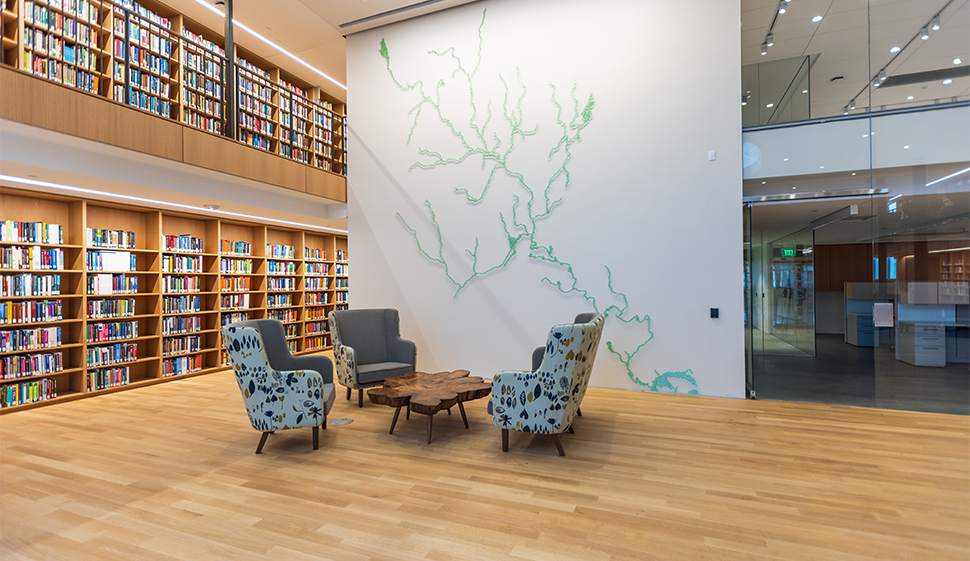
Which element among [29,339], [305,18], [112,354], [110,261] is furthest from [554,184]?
[29,339]

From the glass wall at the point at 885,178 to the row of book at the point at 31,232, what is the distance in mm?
8326

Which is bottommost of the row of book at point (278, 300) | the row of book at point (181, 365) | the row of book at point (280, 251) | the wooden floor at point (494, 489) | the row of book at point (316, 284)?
the wooden floor at point (494, 489)

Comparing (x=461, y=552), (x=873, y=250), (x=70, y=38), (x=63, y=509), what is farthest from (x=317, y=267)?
(x=873, y=250)

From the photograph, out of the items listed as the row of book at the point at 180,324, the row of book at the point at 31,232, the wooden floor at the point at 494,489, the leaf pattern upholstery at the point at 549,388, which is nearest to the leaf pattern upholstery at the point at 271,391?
the wooden floor at the point at 494,489

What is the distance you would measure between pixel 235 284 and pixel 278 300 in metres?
0.92

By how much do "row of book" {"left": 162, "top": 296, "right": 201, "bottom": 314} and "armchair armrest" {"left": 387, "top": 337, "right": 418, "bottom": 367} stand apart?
144 inches

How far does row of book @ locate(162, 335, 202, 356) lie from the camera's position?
7.06 meters

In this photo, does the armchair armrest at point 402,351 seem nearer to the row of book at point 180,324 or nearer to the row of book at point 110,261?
the row of book at point 180,324

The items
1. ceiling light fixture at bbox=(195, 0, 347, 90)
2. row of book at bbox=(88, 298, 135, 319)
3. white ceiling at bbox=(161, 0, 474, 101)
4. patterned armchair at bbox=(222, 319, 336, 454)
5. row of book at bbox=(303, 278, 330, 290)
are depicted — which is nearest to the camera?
patterned armchair at bbox=(222, 319, 336, 454)

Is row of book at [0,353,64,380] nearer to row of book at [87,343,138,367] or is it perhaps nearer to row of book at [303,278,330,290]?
row of book at [87,343,138,367]

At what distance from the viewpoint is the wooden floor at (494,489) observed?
8.11 feet

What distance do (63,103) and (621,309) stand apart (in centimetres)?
593

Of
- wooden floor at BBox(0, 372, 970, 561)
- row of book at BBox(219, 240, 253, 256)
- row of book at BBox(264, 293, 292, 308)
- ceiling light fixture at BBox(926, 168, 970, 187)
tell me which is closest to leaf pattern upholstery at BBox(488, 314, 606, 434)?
wooden floor at BBox(0, 372, 970, 561)

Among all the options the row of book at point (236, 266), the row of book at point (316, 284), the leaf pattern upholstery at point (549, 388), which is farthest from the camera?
the row of book at point (316, 284)
